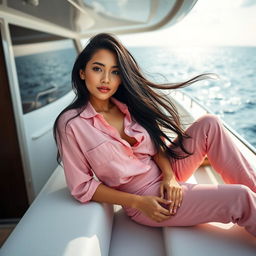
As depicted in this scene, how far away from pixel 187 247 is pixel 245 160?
49 cm

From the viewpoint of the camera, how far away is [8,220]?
2021 mm

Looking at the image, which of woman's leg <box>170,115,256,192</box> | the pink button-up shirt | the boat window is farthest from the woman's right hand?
the boat window

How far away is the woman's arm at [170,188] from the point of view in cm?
120

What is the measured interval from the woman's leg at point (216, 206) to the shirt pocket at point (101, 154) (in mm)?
315

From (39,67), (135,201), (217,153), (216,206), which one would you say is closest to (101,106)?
(135,201)

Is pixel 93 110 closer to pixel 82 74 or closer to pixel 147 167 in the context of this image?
pixel 82 74

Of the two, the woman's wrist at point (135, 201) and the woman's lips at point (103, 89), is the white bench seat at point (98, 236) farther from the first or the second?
the woman's lips at point (103, 89)

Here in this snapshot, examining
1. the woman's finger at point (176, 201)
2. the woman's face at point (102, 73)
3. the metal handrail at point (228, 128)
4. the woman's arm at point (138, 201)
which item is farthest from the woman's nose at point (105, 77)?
the metal handrail at point (228, 128)

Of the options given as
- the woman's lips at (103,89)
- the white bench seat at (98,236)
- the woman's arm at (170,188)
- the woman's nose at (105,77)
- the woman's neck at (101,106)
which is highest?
the woman's nose at (105,77)

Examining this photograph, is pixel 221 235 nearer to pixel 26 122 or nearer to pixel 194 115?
pixel 26 122

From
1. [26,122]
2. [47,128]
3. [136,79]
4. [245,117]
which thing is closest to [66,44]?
[47,128]

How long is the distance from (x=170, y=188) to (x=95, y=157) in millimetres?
363

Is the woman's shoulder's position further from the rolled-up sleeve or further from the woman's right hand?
the woman's right hand

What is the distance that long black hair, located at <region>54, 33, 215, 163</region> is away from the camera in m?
1.30
